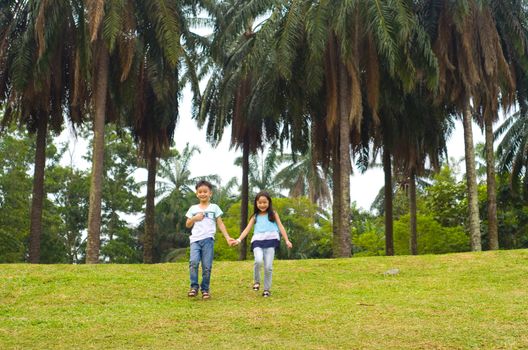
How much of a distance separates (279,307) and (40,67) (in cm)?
1408

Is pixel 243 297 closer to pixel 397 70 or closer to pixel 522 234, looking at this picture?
pixel 397 70

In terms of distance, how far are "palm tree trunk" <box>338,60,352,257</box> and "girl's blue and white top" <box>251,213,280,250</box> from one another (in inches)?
408

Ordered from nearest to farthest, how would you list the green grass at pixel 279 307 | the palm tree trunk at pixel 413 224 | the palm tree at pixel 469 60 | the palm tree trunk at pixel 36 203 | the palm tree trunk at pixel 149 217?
the green grass at pixel 279 307
the palm tree at pixel 469 60
the palm tree trunk at pixel 36 203
the palm tree trunk at pixel 149 217
the palm tree trunk at pixel 413 224

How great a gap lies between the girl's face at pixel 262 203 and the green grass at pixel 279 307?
1.45m

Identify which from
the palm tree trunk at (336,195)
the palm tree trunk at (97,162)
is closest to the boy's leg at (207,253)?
the palm tree trunk at (97,162)

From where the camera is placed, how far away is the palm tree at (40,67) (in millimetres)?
20797

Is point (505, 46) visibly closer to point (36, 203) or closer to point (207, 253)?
point (36, 203)

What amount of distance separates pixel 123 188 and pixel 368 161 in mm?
22672

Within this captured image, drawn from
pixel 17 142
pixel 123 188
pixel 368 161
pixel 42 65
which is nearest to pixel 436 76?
pixel 368 161

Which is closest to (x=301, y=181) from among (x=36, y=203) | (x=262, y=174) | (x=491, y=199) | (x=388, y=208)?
(x=262, y=174)

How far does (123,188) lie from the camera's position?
1852 inches

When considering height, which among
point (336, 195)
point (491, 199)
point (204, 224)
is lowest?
point (204, 224)

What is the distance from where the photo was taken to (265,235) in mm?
10906

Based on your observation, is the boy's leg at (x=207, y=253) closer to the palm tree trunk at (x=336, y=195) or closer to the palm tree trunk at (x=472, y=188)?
the palm tree trunk at (x=336, y=195)
